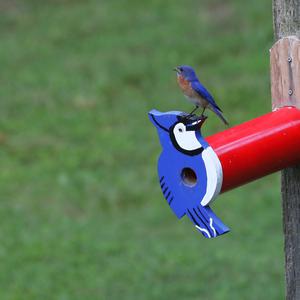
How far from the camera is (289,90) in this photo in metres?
2.97

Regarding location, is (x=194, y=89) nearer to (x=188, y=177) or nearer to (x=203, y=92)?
(x=203, y=92)

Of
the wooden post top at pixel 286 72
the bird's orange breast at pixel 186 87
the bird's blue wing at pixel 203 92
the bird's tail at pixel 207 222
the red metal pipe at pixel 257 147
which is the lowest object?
the bird's tail at pixel 207 222

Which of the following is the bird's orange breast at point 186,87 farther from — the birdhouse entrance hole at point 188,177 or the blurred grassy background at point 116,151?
the blurred grassy background at point 116,151

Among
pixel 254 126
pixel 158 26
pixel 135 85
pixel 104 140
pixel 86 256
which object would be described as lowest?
pixel 254 126

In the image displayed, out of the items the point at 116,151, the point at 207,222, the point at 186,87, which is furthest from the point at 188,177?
the point at 116,151

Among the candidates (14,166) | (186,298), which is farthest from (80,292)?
(14,166)

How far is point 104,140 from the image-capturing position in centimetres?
946

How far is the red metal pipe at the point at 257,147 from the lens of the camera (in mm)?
2773

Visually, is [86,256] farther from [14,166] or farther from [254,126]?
[254,126]

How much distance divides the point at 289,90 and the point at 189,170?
1.39 ft

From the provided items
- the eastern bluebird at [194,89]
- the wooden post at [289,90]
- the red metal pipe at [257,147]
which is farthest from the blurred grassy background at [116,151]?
the red metal pipe at [257,147]

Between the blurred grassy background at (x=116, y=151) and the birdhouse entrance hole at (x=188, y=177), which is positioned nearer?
the birdhouse entrance hole at (x=188, y=177)

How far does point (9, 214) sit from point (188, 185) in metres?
5.40

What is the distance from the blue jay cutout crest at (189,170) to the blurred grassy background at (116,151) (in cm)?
365
